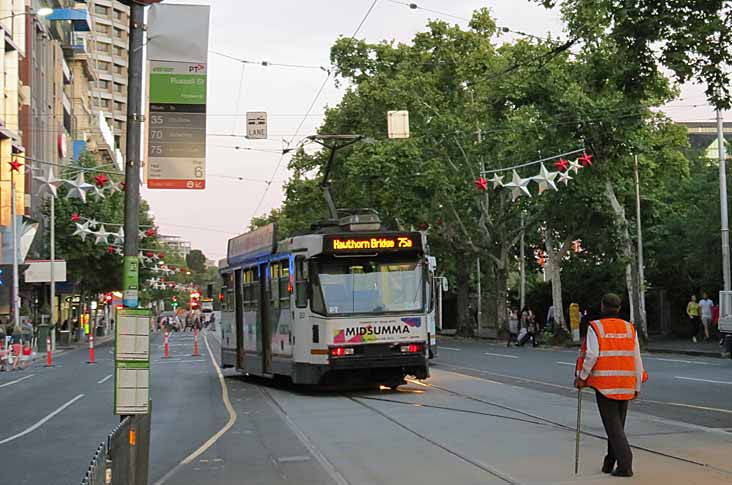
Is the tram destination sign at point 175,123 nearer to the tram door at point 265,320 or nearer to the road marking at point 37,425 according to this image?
the road marking at point 37,425

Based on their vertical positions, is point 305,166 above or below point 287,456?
above

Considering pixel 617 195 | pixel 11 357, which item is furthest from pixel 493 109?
pixel 11 357

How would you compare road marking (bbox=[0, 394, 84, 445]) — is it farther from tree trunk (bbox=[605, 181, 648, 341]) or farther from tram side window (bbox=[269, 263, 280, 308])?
tree trunk (bbox=[605, 181, 648, 341])

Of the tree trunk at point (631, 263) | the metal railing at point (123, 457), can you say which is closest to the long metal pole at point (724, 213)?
the tree trunk at point (631, 263)

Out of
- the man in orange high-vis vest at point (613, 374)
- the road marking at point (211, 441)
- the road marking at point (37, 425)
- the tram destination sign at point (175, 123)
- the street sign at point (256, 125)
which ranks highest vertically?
the street sign at point (256, 125)

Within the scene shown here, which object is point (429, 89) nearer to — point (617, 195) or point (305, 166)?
point (617, 195)

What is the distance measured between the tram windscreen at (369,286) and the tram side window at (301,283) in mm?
250

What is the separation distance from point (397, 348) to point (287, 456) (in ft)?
26.0

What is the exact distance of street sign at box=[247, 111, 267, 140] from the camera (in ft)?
115

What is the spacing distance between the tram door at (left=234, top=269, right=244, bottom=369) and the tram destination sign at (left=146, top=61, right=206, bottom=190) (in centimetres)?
1420

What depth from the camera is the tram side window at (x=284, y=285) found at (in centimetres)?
2112

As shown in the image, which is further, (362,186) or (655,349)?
(362,186)

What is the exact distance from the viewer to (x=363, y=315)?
66.1 ft

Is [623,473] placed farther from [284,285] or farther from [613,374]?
[284,285]
